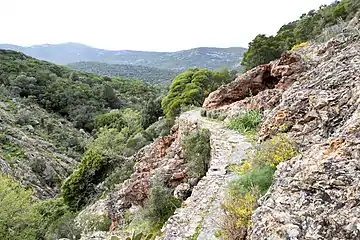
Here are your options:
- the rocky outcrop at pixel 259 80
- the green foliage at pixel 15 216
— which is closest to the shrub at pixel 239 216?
the rocky outcrop at pixel 259 80

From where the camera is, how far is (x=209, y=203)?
28.3ft

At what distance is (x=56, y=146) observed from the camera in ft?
139

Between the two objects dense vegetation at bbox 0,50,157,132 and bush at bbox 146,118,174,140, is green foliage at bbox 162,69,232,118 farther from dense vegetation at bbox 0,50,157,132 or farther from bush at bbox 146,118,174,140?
dense vegetation at bbox 0,50,157,132

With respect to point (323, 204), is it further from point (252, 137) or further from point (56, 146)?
point (56, 146)

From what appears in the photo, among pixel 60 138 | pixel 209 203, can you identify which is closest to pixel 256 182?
pixel 209 203

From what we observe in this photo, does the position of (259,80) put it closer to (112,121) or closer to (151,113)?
(151,113)

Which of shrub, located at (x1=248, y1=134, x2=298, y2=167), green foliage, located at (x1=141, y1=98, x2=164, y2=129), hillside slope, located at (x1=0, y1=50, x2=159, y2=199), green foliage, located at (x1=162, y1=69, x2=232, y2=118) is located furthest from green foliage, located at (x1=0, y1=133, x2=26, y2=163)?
shrub, located at (x1=248, y1=134, x2=298, y2=167)

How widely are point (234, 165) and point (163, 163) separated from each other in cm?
654

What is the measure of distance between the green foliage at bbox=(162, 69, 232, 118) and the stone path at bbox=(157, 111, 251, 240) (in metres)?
15.7

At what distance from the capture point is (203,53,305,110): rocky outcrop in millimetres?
16531

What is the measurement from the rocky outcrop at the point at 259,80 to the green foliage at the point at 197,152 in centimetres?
428

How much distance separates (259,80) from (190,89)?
1260 cm

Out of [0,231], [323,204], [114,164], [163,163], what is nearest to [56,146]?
[114,164]

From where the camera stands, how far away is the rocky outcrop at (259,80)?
54.2ft
